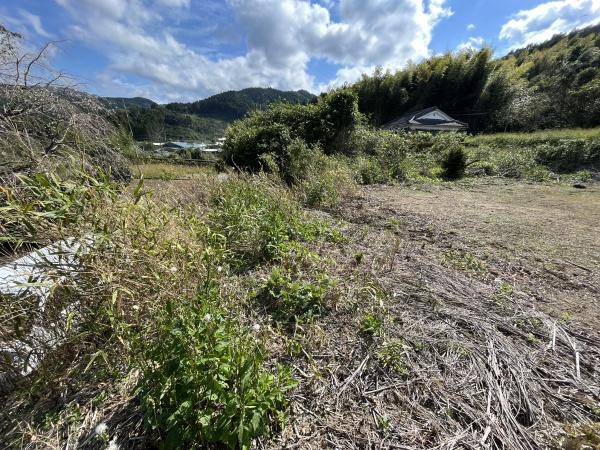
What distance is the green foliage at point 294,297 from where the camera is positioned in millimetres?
1827

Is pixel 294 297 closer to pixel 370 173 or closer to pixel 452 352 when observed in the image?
pixel 452 352

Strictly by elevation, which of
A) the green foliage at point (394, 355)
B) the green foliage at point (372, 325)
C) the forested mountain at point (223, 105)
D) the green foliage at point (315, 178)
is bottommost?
the green foliage at point (394, 355)

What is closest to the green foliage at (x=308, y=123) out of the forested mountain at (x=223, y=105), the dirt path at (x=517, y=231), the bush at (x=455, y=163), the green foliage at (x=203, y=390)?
the bush at (x=455, y=163)

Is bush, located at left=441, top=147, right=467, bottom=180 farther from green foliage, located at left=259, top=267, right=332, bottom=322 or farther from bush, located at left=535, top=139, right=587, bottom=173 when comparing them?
green foliage, located at left=259, top=267, right=332, bottom=322

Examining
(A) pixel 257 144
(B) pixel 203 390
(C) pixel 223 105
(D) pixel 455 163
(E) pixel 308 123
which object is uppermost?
(C) pixel 223 105

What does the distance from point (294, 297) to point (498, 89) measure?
78.5 ft

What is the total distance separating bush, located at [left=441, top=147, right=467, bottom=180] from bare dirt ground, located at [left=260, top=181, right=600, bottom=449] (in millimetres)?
5990

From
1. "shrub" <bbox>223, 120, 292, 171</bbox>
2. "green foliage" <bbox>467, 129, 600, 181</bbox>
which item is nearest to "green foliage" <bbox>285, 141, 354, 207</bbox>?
"shrub" <bbox>223, 120, 292, 171</bbox>

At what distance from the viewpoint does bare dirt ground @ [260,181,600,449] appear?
1.19m

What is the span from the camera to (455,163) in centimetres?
839

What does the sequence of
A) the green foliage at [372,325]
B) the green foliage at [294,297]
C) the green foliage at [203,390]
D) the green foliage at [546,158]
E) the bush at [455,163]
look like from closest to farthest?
the green foliage at [203,390]
the green foliage at [372,325]
the green foliage at [294,297]
the bush at [455,163]
the green foliage at [546,158]

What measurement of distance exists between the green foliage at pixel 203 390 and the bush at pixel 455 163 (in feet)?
29.5

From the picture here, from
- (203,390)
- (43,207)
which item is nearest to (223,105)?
(43,207)

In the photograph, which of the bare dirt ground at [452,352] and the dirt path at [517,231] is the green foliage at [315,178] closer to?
the dirt path at [517,231]
